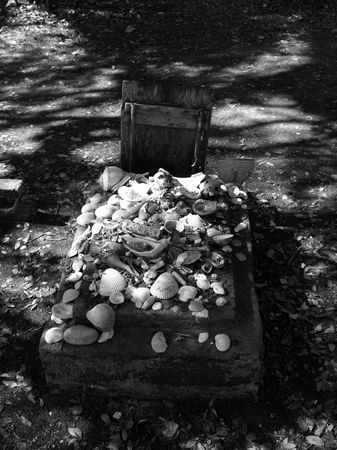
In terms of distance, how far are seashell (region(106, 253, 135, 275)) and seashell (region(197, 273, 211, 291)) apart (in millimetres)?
414

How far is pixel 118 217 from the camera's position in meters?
3.54

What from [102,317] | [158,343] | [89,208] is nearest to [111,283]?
[102,317]

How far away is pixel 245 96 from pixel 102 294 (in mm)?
4338

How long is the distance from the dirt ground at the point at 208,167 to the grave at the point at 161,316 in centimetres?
20

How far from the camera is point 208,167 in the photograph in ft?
16.4

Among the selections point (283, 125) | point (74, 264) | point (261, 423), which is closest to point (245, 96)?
point (283, 125)

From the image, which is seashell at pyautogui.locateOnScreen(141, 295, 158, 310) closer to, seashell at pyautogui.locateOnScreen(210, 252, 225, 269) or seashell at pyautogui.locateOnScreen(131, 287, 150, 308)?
seashell at pyautogui.locateOnScreen(131, 287, 150, 308)

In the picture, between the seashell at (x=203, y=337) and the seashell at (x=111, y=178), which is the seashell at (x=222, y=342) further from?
the seashell at (x=111, y=178)

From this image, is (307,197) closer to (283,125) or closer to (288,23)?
(283,125)

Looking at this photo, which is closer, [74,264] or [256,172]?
[74,264]

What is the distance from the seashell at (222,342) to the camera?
2.89 meters

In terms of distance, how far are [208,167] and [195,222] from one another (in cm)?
165

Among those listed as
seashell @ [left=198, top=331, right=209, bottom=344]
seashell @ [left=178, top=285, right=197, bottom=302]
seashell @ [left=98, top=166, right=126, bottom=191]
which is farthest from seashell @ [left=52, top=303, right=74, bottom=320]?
seashell @ [left=98, top=166, right=126, bottom=191]

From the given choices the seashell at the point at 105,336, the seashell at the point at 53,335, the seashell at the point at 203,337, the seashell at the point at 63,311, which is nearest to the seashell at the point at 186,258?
→ the seashell at the point at 203,337
